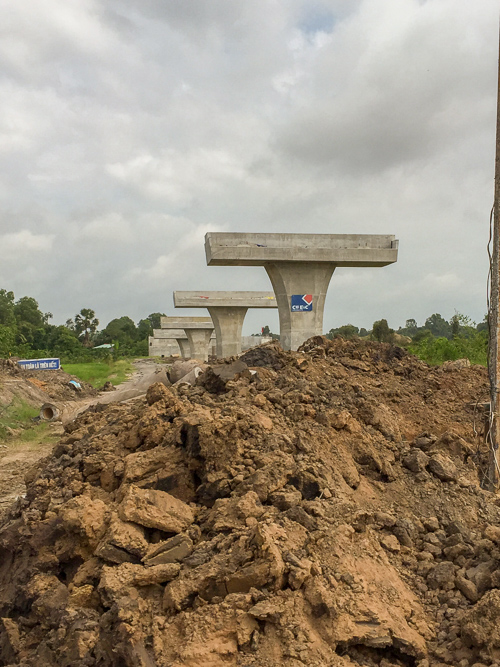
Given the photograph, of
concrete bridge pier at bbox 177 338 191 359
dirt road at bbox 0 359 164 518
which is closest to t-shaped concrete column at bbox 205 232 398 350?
dirt road at bbox 0 359 164 518

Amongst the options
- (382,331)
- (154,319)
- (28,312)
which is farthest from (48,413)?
(154,319)

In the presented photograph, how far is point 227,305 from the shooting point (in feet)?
96.1

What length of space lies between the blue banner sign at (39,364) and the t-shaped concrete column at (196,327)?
526 inches

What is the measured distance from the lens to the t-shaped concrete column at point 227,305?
95.6ft

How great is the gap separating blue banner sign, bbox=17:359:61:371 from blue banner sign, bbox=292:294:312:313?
16.1 m

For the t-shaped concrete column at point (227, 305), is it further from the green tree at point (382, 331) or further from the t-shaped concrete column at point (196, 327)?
the t-shaped concrete column at point (196, 327)

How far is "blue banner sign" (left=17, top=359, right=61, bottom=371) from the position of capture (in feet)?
83.7

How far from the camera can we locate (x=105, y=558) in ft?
11.7

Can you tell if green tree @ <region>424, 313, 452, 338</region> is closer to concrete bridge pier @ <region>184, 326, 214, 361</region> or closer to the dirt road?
concrete bridge pier @ <region>184, 326, 214, 361</region>

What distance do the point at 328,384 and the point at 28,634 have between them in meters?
3.92

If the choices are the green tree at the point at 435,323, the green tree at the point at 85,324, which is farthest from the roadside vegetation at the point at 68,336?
the green tree at the point at 435,323

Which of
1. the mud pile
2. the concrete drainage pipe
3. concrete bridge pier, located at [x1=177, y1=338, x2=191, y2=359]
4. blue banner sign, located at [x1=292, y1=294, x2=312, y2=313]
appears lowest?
the concrete drainage pipe

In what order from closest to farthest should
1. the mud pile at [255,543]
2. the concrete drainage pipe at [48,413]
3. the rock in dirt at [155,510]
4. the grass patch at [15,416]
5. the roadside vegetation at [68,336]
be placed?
1. the mud pile at [255,543]
2. the rock in dirt at [155,510]
3. the grass patch at [15,416]
4. the concrete drainage pipe at [48,413]
5. the roadside vegetation at [68,336]

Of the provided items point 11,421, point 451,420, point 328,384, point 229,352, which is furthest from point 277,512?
point 229,352
